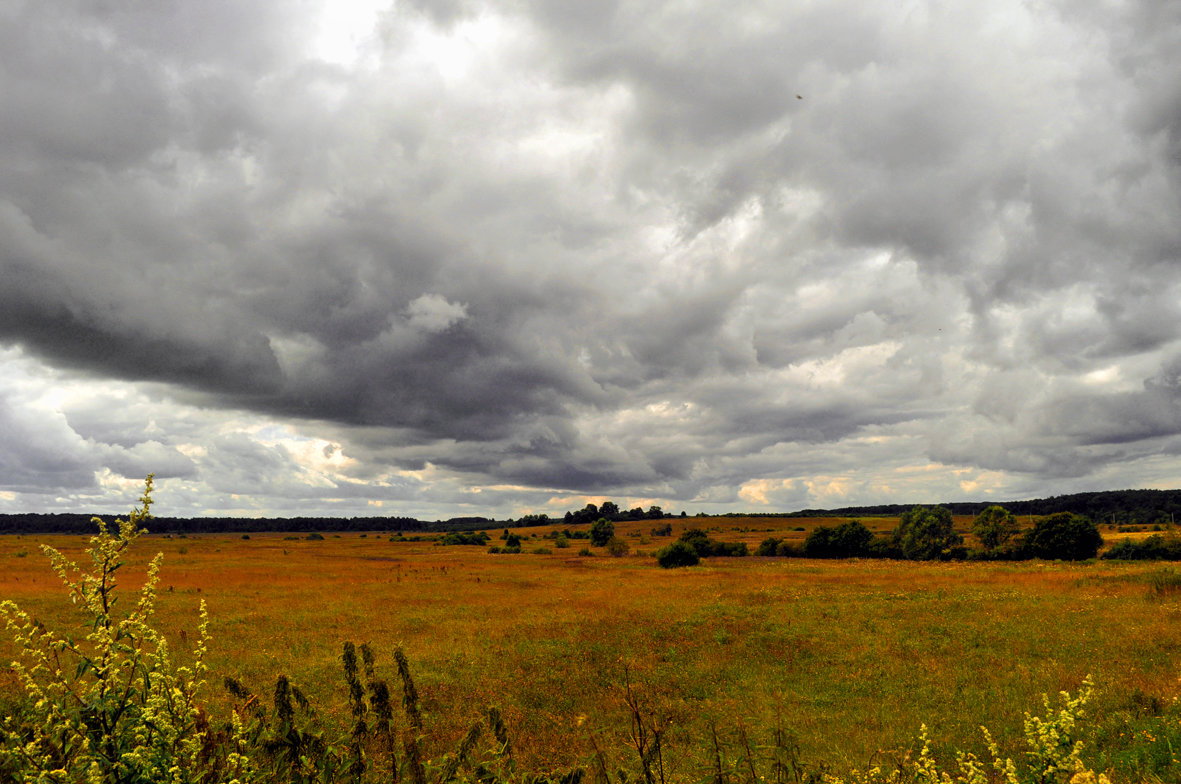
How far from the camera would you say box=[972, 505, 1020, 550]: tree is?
89812 millimetres

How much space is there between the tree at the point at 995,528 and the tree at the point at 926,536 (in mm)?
4533

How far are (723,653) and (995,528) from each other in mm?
90367

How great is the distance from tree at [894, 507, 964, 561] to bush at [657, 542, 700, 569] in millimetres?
45467

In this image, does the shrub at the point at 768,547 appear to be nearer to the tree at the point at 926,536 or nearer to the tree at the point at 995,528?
the tree at the point at 926,536

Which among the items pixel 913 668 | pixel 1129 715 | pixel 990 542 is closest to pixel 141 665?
pixel 1129 715

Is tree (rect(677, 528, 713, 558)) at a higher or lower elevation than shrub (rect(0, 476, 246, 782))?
lower

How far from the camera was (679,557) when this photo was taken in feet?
217

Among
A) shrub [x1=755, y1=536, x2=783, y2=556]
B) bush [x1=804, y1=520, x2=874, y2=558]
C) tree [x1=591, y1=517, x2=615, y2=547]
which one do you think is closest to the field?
bush [x1=804, y1=520, x2=874, y2=558]

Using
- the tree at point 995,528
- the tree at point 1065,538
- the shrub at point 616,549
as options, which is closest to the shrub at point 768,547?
the shrub at point 616,549

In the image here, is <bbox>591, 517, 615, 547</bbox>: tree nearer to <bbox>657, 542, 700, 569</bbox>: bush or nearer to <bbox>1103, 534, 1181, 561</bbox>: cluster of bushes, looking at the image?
<bbox>657, 542, 700, 569</bbox>: bush

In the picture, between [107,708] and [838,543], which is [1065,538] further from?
[107,708]

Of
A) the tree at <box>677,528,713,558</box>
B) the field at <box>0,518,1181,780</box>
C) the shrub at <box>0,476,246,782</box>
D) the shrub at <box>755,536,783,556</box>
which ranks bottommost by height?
the shrub at <box>755,536,783,556</box>

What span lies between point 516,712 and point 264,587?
1380 inches

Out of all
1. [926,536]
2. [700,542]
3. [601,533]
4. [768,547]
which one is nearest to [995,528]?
[926,536]
